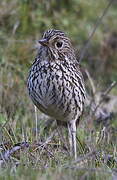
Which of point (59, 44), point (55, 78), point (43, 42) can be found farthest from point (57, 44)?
point (55, 78)

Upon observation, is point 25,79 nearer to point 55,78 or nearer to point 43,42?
point 55,78

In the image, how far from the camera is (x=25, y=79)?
637cm

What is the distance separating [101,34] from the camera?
798cm

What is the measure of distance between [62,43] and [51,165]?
139 centimetres

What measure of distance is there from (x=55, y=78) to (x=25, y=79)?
164cm

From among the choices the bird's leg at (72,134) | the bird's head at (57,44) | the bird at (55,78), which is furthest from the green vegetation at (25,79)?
the bird's head at (57,44)

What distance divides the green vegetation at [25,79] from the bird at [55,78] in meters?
0.34

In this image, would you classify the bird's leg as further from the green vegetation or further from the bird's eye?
the bird's eye

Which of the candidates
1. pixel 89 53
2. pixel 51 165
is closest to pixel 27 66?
pixel 89 53

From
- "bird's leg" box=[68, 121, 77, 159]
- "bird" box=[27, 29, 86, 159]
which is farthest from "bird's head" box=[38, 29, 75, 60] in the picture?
"bird's leg" box=[68, 121, 77, 159]

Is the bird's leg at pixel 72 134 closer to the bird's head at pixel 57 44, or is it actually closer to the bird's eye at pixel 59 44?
the bird's head at pixel 57 44

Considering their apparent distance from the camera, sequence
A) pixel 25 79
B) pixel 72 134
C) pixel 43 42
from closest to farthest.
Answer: pixel 43 42
pixel 72 134
pixel 25 79

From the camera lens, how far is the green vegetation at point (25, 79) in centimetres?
373

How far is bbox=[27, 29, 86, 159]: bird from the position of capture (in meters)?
4.75
